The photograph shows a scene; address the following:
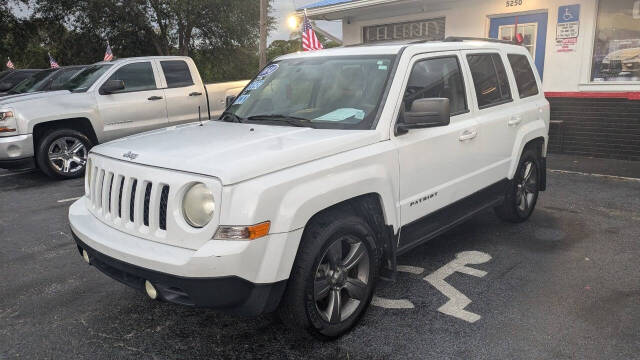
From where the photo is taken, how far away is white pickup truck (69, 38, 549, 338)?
2631 mm

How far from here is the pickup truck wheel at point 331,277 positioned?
287 centimetres

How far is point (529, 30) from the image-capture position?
31.4 feet

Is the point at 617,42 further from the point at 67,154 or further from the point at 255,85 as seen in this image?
the point at 67,154

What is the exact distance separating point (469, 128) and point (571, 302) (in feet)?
4.94

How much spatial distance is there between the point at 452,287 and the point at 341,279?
1.19m

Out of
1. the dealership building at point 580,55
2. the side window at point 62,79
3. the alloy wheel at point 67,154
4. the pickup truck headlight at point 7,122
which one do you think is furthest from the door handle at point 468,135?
the side window at point 62,79

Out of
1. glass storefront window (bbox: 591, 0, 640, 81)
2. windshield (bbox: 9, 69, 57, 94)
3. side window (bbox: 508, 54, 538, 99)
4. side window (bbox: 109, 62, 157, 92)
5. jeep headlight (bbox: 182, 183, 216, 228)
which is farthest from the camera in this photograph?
windshield (bbox: 9, 69, 57, 94)

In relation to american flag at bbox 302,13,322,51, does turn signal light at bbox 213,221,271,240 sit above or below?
below

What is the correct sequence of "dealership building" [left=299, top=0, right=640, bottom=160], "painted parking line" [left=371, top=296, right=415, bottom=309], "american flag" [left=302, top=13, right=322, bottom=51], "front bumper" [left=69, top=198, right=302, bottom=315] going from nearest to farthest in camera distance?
"front bumper" [left=69, top=198, right=302, bottom=315] → "painted parking line" [left=371, top=296, right=415, bottom=309] → "dealership building" [left=299, top=0, right=640, bottom=160] → "american flag" [left=302, top=13, right=322, bottom=51]

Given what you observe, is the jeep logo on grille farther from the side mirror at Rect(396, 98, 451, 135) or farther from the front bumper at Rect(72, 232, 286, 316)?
the side mirror at Rect(396, 98, 451, 135)

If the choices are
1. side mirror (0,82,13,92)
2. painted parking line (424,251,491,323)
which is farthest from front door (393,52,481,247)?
side mirror (0,82,13,92)

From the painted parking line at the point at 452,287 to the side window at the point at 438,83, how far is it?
1.30 meters

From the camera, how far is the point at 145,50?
74.6ft

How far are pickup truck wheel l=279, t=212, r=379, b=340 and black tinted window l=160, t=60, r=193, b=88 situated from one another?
691cm
